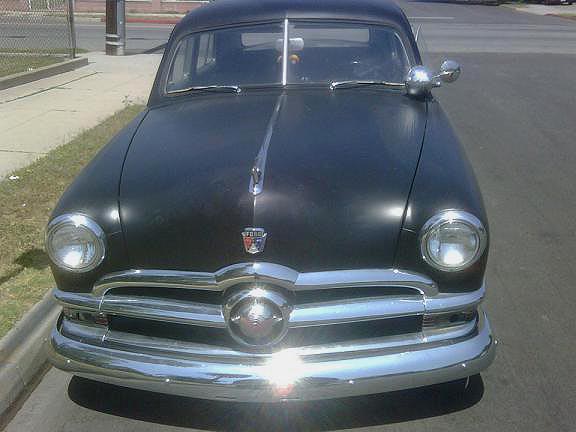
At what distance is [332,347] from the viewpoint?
2926mm

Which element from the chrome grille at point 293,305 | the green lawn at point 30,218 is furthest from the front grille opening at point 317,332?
the green lawn at point 30,218

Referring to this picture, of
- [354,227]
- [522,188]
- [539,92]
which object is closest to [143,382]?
[354,227]

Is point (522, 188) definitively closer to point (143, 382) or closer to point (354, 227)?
point (354, 227)

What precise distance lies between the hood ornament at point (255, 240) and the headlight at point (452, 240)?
0.62 metres

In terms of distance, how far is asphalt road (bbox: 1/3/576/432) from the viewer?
3.27 meters

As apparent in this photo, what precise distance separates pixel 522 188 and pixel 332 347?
419 centimetres

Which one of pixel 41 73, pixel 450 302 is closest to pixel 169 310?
pixel 450 302

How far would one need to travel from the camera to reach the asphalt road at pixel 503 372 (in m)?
3.27

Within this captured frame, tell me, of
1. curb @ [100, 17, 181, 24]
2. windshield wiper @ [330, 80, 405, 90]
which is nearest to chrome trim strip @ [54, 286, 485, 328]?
windshield wiper @ [330, 80, 405, 90]

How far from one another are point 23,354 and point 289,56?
87.9 inches

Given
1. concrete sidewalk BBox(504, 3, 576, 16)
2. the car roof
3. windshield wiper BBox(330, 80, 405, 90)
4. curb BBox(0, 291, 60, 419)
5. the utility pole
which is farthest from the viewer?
concrete sidewalk BBox(504, 3, 576, 16)

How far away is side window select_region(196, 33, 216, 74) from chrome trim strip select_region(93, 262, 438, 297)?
1.98 m

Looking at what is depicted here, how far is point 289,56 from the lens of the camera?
450 cm

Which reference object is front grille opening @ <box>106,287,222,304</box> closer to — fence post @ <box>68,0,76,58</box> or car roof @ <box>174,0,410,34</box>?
car roof @ <box>174,0,410,34</box>
